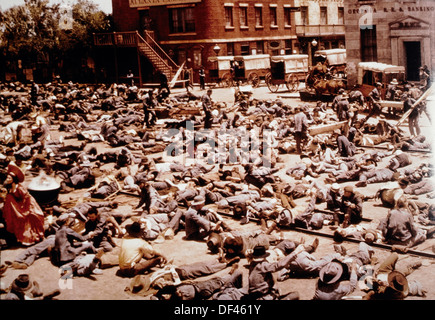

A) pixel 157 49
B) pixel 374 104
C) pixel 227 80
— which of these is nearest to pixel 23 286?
pixel 374 104

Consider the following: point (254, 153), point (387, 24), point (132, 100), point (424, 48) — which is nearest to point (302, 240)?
point (254, 153)

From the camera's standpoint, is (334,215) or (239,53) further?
(239,53)

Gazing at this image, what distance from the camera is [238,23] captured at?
39.4 m

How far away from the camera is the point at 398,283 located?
7789 millimetres

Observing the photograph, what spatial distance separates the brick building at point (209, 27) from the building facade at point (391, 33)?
8043 millimetres

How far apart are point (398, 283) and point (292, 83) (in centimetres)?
2594

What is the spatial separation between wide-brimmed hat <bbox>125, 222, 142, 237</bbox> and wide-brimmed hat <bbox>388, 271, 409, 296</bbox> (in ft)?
17.9

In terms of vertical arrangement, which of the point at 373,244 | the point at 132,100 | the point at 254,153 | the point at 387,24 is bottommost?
the point at 373,244

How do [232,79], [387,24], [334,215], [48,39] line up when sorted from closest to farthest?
[334,215] → [387,24] → [48,39] → [232,79]

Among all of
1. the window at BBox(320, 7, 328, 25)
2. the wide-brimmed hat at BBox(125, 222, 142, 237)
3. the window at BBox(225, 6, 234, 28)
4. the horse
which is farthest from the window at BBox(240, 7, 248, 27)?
the wide-brimmed hat at BBox(125, 222, 142, 237)

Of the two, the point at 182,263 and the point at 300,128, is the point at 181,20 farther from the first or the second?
the point at 182,263

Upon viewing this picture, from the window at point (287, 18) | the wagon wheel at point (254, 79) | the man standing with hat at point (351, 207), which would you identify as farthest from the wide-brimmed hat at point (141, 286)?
the window at point (287, 18)
